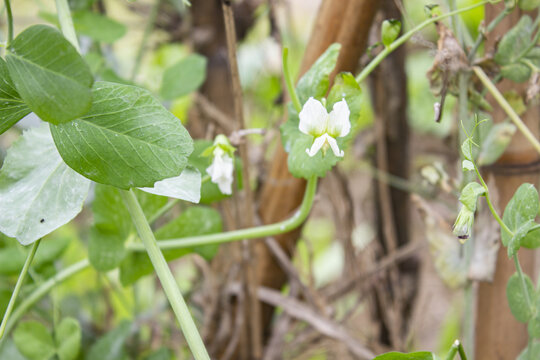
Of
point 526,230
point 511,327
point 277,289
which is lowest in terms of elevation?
point 277,289

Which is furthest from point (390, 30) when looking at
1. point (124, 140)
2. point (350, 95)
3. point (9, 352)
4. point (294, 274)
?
point (9, 352)

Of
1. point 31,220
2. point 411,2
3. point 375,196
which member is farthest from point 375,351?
point 411,2

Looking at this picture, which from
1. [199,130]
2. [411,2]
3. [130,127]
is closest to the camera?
[130,127]

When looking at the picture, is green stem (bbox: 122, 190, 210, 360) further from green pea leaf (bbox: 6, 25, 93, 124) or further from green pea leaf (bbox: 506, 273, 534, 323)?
green pea leaf (bbox: 506, 273, 534, 323)

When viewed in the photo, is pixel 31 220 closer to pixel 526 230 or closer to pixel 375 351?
pixel 526 230

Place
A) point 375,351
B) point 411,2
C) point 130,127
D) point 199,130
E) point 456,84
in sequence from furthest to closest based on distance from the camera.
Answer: point 411,2 → point 199,130 → point 375,351 → point 456,84 → point 130,127

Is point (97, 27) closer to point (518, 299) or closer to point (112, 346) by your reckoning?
point (112, 346)

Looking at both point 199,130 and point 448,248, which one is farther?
point 199,130

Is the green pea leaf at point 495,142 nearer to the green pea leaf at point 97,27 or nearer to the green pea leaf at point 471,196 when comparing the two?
the green pea leaf at point 471,196
